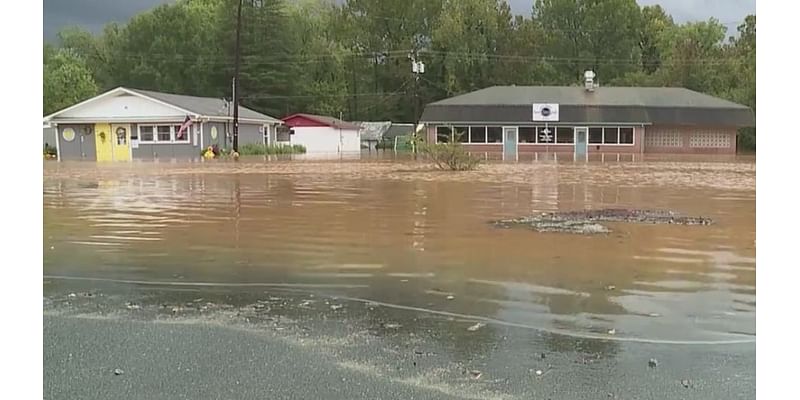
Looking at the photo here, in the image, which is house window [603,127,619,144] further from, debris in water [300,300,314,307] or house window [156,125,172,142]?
debris in water [300,300,314,307]

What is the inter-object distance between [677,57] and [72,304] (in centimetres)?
5990

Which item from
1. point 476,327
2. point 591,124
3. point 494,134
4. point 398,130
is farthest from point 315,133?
point 476,327

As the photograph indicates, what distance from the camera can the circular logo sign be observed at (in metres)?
42.2

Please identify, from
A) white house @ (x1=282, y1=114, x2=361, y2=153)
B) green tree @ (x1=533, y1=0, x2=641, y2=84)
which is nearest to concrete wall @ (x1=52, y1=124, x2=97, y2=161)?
white house @ (x1=282, y1=114, x2=361, y2=153)

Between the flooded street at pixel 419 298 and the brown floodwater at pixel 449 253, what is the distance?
1.2 inches

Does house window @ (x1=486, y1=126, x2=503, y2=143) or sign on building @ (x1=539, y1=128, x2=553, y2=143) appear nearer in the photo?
sign on building @ (x1=539, y1=128, x2=553, y2=143)

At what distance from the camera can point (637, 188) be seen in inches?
656

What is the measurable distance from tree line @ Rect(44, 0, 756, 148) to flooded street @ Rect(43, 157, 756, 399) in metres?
52.2

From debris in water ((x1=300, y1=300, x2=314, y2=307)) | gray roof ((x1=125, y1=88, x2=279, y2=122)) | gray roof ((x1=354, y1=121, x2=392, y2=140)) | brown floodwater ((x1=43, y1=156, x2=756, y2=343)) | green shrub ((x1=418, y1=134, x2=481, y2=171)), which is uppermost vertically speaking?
gray roof ((x1=125, y1=88, x2=279, y2=122))

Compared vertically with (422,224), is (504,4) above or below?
above

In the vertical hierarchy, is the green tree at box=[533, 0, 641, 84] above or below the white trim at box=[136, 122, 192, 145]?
above

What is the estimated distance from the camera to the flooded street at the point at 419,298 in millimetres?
4168
